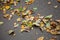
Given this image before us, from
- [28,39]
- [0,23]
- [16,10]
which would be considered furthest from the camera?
[16,10]

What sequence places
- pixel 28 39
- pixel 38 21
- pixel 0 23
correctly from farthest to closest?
pixel 0 23
pixel 38 21
pixel 28 39

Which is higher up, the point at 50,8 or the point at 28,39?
the point at 50,8

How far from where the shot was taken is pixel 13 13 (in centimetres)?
423

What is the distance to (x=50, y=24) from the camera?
11.9ft

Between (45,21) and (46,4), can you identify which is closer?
(45,21)

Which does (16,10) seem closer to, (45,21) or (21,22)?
(21,22)

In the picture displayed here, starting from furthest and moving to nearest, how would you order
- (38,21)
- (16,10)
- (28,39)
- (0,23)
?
(16,10) → (0,23) → (38,21) → (28,39)

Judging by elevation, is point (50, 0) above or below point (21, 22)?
above

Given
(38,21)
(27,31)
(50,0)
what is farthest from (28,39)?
(50,0)

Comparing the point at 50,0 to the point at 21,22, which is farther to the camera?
the point at 50,0

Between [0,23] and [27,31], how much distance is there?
31.2 inches

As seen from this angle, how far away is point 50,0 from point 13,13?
1007 mm

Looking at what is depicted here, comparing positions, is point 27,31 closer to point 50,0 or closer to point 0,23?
point 0,23

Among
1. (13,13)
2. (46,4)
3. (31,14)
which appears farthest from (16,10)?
(46,4)
